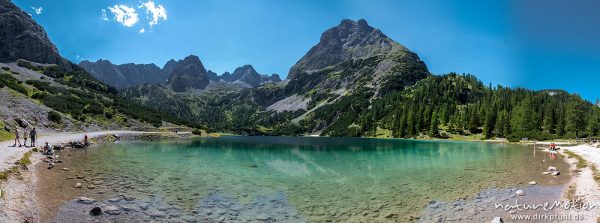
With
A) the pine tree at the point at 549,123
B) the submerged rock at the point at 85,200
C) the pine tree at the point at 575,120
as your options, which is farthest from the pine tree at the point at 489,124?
the submerged rock at the point at 85,200

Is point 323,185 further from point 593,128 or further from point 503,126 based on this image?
point 503,126

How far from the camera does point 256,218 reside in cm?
1891

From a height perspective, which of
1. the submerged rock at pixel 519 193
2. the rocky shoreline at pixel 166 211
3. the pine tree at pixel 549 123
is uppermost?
the pine tree at pixel 549 123

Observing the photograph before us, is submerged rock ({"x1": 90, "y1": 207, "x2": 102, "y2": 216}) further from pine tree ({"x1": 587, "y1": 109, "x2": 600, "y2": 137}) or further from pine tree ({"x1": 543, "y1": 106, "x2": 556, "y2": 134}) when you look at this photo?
pine tree ({"x1": 543, "y1": 106, "x2": 556, "y2": 134})

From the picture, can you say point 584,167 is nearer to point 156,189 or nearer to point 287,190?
point 287,190

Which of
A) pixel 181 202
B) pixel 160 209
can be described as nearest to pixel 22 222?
pixel 160 209

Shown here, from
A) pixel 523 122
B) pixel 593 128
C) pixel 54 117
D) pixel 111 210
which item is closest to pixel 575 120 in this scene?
pixel 593 128

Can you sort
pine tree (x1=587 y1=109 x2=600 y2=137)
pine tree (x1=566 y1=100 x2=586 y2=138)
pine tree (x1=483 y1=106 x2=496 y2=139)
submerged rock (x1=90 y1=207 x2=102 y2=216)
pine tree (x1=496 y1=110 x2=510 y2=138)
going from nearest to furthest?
submerged rock (x1=90 y1=207 x2=102 y2=216) → pine tree (x1=587 y1=109 x2=600 y2=137) → pine tree (x1=566 y1=100 x2=586 y2=138) → pine tree (x1=496 y1=110 x2=510 y2=138) → pine tree (x1=483 y1=106 x2=496 y2=139)

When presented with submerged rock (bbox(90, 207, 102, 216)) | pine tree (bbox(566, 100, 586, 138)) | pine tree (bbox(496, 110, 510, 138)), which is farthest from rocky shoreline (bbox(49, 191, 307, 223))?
pine tree (bbox(496, 110, 510, 138))

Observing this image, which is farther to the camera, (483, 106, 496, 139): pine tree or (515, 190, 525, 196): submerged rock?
(483, 106, 496, 139): pine tree

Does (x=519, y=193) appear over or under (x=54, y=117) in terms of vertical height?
under

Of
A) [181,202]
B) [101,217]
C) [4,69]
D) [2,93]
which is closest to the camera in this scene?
[101,217]

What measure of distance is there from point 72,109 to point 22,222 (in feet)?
437

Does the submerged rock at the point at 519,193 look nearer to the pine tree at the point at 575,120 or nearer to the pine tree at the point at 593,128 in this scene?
the pine tree at the point at 593,128
